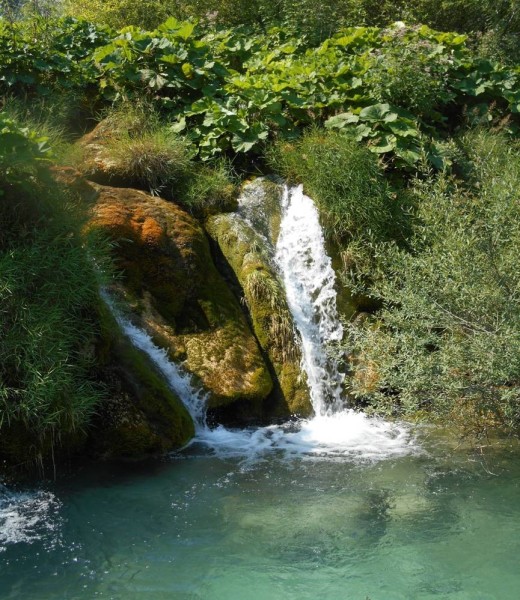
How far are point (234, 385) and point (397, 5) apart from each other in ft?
30.6

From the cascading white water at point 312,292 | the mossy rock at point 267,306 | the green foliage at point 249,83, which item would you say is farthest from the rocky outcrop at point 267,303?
the green foliage at point 249,83

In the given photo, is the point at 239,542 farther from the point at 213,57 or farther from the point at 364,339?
the point at 213,57

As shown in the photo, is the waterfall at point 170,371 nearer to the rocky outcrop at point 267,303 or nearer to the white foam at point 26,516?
the rocky outcrop at point 267,303

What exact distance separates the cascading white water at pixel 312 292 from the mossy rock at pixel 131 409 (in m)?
1.46

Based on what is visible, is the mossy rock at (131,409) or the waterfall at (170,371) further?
the waterfall at (170,371)

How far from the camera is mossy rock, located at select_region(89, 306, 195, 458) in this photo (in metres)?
5.91

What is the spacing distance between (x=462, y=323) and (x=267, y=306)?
2.20 metres

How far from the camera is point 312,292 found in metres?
7.76

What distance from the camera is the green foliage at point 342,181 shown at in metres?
8.08

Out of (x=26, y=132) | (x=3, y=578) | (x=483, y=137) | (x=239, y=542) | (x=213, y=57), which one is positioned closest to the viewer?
(x=3, y=578)

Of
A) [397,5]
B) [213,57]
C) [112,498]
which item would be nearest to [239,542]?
[112,498]

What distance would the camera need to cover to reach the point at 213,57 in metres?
10.2

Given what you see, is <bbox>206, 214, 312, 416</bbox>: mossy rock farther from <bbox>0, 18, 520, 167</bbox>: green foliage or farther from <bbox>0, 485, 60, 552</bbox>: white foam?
<bbox>0, 485, 60, 552</bbox>: white foam

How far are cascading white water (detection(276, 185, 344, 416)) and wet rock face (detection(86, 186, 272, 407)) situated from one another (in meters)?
0.53
